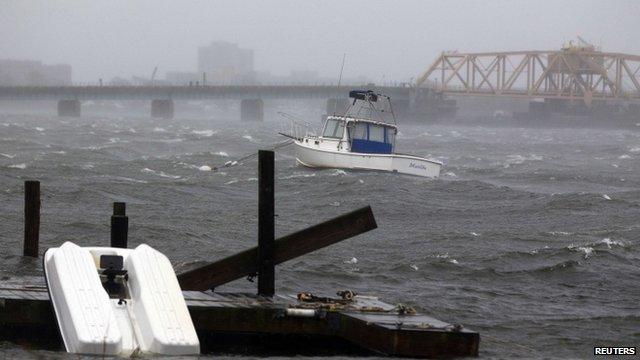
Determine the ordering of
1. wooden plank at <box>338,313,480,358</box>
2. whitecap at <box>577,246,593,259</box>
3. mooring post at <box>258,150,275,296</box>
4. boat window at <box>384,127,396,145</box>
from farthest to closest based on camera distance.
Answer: boat window at <box>384,127,396,145</box> < whitecap at <box>577,246,593,259</box> < mooring post at <box>258,150,275,296</box> < wooden plank at <box>338,313,480,358</box>

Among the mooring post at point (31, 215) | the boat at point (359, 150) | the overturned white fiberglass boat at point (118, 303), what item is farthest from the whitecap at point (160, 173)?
the overturned white fiberglass boat at point (118, 303)

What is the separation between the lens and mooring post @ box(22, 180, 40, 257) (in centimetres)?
2050

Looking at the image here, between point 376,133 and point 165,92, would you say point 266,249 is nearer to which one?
point 376,133

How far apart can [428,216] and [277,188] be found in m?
9.48

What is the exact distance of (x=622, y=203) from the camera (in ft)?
133

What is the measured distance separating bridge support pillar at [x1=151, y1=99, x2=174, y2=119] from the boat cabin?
128 m

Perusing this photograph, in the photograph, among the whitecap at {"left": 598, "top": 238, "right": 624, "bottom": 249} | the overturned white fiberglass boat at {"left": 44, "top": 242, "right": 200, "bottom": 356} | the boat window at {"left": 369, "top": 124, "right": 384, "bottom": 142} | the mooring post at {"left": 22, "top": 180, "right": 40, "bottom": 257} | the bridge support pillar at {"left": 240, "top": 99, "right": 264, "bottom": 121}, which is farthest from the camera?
the bridge support pillar at {"left": 240, "top": 99, "right": 264, "bottom": 121}

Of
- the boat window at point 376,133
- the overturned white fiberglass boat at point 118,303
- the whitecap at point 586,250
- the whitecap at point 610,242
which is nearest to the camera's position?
the overturned white fiberglass boat at point 118,303

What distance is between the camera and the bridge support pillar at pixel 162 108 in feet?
584

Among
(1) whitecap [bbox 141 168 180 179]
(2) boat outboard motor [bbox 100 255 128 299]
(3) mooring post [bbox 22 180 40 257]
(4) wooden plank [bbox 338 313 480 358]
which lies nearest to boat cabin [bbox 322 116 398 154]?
(1) whitecap [bbox 141 168 180 179]

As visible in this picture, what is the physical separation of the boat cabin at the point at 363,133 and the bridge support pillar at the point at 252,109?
128597 millimetres

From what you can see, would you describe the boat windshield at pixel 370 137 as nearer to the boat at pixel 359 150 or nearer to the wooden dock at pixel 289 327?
the boat at pixel 359 150

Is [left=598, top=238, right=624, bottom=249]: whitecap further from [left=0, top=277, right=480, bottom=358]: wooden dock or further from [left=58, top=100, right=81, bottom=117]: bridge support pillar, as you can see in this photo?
[left=58, top=100, right=81, bottom=117]: bridge support pillar

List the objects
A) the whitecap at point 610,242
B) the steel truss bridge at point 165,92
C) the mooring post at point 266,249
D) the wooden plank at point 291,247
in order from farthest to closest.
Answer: the steel truss bridge at point 165,92, the whitecap at point 610,242, the mooring post at point 266,249, the wooden plank at point 291,247
